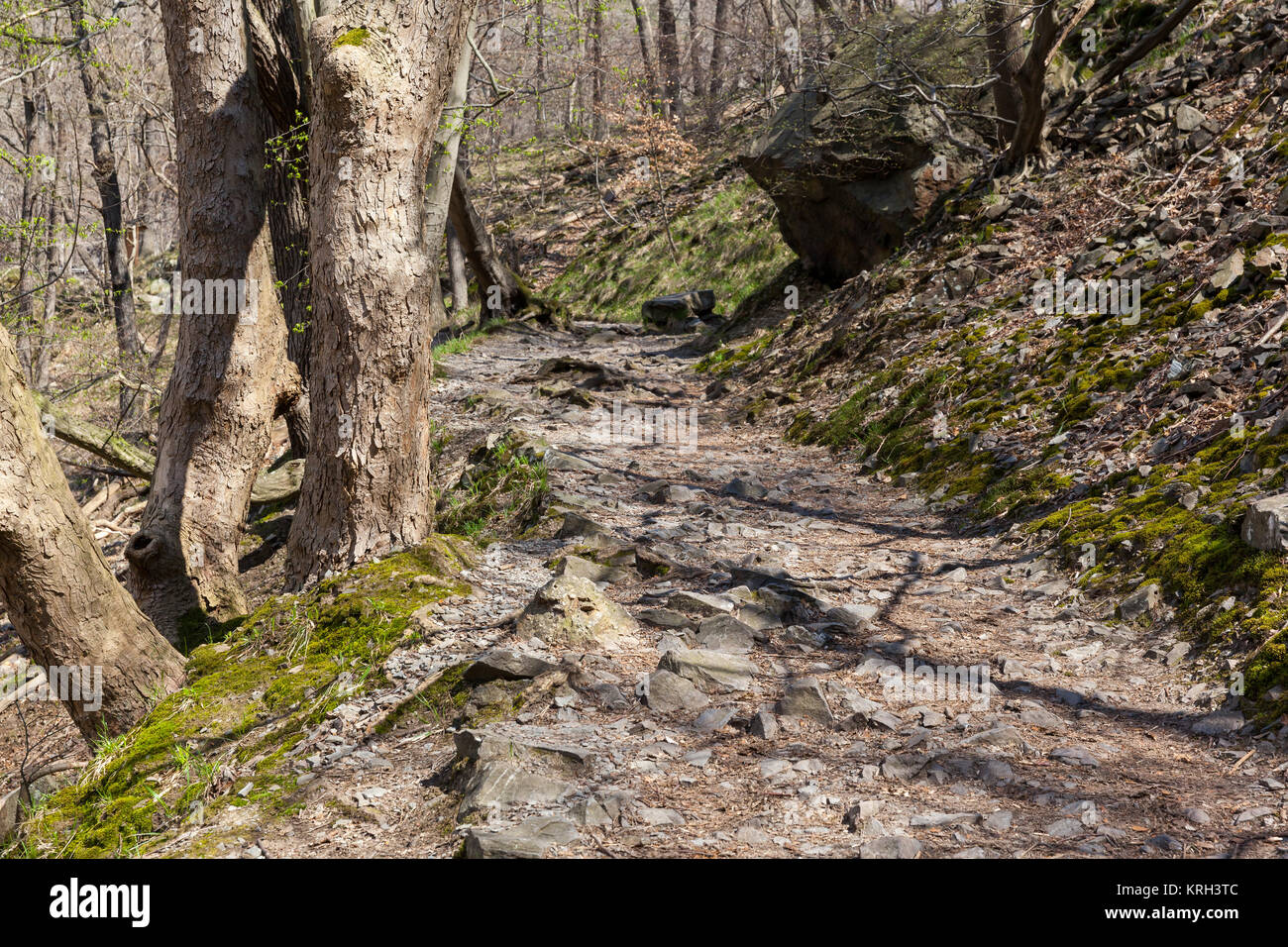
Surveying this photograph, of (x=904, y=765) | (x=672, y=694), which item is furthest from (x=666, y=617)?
(x=904, y=765)

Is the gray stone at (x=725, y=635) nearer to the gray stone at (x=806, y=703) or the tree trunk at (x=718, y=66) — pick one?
the gray stone at (x=806, y=703)

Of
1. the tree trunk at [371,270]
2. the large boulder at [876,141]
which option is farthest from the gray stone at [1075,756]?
the large boulder at [876,141]

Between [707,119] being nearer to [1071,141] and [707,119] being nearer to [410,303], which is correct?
[1071,141]

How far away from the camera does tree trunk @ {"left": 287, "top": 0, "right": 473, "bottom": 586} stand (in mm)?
4883

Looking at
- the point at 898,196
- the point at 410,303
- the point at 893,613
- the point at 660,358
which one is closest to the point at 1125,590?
the point at 893,613

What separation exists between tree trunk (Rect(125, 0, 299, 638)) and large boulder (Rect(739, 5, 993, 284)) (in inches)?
287

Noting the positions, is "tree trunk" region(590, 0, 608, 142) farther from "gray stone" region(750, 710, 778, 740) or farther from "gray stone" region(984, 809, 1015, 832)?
"gray stone" region(984, 809, 1015, 832)

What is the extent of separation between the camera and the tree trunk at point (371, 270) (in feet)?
16.0

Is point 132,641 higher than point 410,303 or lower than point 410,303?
lower

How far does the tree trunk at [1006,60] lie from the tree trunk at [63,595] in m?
9.34

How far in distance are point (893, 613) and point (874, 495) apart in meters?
2.31

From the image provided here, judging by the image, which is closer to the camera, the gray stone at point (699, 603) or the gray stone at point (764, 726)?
the gray stone at point (764, 726)

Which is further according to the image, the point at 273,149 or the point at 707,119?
the point at 707,119

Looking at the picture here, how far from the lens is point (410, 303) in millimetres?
5047
